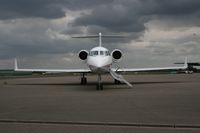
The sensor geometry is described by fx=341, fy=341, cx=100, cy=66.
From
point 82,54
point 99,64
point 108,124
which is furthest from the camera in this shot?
point 82,54

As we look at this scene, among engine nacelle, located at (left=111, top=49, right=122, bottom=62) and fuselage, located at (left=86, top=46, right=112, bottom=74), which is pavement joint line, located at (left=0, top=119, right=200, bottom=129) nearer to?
fuselage, located at (left=86, top=46, right=112, bottom=74)

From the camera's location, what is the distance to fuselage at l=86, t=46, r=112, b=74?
21781 millimetres

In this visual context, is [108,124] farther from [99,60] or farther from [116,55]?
[116,55]

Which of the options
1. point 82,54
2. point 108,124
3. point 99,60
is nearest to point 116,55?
point 82,54

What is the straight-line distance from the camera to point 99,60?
2203 centimetres

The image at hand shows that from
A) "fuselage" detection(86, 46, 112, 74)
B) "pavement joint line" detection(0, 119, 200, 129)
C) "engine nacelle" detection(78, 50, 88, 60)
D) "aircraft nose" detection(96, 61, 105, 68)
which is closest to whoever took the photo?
"pavement joint line" detection(0, 119, 200, 129)

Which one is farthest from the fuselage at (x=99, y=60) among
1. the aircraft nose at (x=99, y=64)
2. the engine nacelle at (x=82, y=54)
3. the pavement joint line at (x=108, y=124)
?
the pavement joint line at (x=108, y=124)

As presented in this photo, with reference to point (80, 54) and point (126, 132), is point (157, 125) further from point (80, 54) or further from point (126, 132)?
point (80, 54)

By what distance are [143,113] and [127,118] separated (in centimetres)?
122

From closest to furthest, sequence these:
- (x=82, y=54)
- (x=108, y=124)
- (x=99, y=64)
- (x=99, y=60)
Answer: (x=108, y=124), (x=99, y=64), (x=99, y=60), (x=82, y=54)

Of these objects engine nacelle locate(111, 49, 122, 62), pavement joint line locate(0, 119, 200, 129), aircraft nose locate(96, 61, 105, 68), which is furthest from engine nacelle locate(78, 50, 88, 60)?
pavement joint line locate(0, 119, 200, 129)

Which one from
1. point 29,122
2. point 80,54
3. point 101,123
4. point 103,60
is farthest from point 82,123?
point 80,54

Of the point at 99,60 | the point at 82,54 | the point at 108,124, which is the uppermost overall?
the point at 82,54

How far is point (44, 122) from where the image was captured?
841 cm
